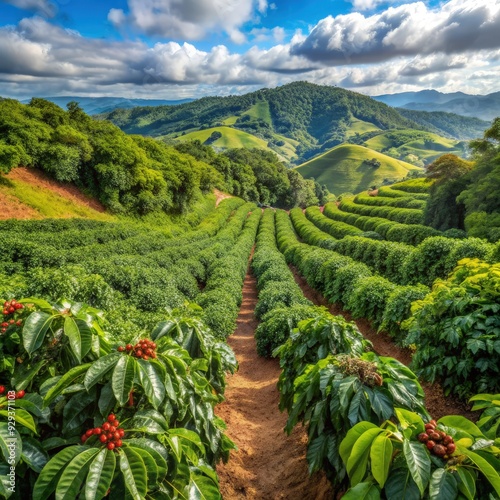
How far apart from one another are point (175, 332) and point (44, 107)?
39064 millimetres

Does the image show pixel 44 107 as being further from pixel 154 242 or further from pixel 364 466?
pixel 364 466

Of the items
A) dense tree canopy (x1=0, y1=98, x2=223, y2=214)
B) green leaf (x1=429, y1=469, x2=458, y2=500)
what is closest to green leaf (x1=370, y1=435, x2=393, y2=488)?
green leaf (x1=429, y1=469, x2=458, y2=500)

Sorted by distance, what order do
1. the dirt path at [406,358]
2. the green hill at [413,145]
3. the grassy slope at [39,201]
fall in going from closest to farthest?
the dirt path at [406,358] → the grassy slope at [39,201] → the green hill at [413,145]

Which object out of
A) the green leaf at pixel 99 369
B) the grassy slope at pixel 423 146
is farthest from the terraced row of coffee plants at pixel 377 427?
the grassy slope at pixel 423 146

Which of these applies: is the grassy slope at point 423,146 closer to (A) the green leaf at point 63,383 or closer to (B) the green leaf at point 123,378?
(B) the green leaf at point 123,378

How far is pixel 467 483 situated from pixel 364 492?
0.66 metres

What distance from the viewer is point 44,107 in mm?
34125

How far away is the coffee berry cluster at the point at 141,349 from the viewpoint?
280 centimetres

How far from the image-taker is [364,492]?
2.33m

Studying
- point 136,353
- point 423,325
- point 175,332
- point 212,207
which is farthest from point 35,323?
point 212,207

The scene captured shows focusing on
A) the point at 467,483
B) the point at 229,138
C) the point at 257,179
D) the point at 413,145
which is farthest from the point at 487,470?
the point at 413,145

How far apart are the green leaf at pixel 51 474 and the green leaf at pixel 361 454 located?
1.89m

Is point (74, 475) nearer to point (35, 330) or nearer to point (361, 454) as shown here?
point (35, 330)

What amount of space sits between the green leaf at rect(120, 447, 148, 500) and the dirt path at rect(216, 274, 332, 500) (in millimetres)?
3421
